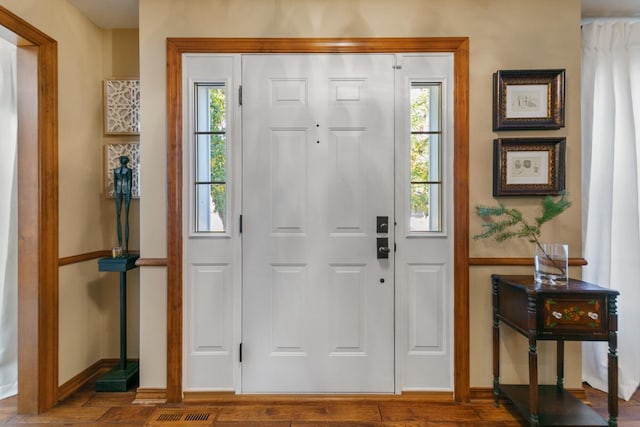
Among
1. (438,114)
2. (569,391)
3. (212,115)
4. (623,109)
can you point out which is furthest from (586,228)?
(212,115)

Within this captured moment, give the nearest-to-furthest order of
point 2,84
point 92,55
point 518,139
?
point 518,139, point 2,84, point 92,55

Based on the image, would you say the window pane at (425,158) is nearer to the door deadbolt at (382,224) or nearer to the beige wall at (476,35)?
the beige wall at (476,35)

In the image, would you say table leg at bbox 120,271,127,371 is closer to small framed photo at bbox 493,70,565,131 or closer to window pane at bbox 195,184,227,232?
window pane at bbox 195,184,227,232

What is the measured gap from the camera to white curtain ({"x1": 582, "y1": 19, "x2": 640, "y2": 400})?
2.54m

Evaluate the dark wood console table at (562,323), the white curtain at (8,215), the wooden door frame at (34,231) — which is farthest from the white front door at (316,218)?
the white curtain at (8,215)

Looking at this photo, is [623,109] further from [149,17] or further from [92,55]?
[92,55]

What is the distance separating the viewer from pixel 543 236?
234cm

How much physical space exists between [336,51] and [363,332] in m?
1.90

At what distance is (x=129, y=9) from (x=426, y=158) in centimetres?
242

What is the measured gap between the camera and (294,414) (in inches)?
86.4

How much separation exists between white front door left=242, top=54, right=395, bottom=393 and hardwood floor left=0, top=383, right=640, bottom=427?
15 cm

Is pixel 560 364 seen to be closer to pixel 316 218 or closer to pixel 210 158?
pixel 316 218

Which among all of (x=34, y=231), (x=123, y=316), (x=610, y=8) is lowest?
(x=123, y=316)

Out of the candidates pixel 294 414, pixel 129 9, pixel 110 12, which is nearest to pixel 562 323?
pixel 294 414
